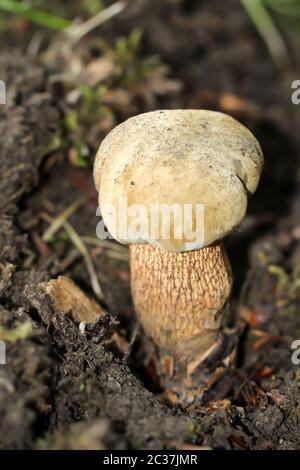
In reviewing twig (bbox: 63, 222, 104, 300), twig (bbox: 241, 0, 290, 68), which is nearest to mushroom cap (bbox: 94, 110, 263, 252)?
twig (bbox: 63, 222, 104, 300)

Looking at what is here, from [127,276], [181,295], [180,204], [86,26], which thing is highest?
[86,26]

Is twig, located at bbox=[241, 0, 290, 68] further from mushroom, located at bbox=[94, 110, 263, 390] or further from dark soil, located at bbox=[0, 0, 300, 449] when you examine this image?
mushroom, located at bbox=[94, 110, 263, 390]

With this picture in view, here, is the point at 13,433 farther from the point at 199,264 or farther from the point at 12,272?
the point at 199,264

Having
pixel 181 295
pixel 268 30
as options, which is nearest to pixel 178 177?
pixel 181 295

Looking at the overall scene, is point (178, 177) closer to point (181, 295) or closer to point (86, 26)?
point (181, 295)

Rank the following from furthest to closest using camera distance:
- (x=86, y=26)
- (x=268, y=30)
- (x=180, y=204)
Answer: (x=268, y=30)
(x=86, y=26)
(x=180, y=204)

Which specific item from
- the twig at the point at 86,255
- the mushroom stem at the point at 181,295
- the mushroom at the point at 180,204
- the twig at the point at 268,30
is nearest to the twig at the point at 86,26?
the twig at the point at 268,30

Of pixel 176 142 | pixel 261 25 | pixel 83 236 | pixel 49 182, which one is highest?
pixel 261 25
